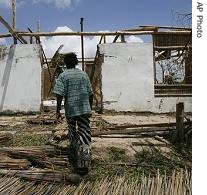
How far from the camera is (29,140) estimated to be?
7.89m

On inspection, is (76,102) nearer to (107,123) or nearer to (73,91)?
(73,91)

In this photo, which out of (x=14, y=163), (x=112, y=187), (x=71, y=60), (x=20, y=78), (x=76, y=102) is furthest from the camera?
(x=20, y=78)

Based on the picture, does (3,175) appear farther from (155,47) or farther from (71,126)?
(155,47)

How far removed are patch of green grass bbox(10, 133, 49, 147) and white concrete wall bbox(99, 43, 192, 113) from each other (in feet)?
15.7

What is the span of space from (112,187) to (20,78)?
8407 millimetres

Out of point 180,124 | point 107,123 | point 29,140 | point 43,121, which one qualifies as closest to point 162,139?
point 180,124

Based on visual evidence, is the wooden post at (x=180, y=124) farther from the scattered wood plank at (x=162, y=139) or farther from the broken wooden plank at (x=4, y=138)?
the broken wooden plank at (x=4, y=138)

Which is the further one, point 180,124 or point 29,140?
point 29,140

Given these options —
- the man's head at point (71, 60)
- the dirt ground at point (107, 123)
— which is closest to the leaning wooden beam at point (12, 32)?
the dirt ground at point (107, 123)

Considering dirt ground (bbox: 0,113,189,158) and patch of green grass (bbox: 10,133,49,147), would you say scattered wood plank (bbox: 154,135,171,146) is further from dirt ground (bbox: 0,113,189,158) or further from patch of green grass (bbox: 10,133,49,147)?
patch of green grass (bbox: 10,133,49,147)

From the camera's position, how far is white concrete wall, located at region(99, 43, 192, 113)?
12805mm

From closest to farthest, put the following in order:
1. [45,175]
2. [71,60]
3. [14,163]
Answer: [45,175]
[14,163]
[71,60]
